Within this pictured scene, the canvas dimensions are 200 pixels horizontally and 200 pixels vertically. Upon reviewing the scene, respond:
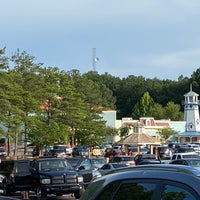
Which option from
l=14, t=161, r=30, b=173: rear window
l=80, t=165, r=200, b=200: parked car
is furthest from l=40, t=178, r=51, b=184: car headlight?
l=80, t=165, r=200, b=200: parked car

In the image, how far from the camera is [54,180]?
22109 mm

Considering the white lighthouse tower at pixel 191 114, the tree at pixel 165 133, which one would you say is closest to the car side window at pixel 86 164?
the tree at pixel 165 133

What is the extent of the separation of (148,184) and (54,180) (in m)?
18.1

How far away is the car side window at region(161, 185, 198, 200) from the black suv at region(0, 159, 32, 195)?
20.2 metres

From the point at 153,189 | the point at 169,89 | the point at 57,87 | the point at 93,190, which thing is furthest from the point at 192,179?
the point at 169,89

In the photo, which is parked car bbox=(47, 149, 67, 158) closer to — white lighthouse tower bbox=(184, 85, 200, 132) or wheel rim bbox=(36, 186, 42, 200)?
wheel rim bbox=(36, 186, 42, 200)

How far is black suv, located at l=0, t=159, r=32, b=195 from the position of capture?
24.5m

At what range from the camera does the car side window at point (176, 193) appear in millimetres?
3998

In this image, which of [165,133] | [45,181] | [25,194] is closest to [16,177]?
[25,194]

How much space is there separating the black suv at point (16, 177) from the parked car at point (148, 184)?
19.5 m

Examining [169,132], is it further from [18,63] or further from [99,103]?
[18,63]

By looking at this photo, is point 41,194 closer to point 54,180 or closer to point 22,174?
point 54,180

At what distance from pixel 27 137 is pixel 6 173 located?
27.7 meters

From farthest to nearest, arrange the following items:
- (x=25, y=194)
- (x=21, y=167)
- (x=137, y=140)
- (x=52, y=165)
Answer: (x=137, y=140) → (x=21, y=167) → (x=25, y=194) → (x=52, y=165)
